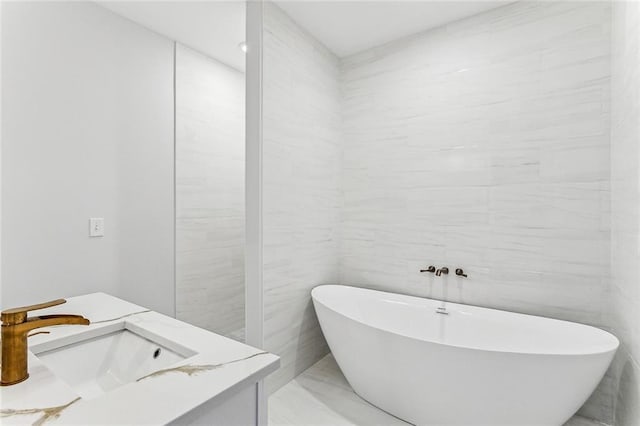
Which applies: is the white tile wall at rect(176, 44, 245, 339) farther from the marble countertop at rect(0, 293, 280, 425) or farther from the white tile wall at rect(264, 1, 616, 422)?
the marble countertop at rect(0, 293, 280, 425)

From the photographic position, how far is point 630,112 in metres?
1.44

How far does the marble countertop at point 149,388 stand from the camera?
2.08ft

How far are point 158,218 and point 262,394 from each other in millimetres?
1963

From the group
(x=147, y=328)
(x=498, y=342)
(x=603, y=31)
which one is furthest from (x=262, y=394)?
(x=603, y=31)

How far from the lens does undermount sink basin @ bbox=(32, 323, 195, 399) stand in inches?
39.6

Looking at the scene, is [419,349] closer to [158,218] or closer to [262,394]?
[262,394]

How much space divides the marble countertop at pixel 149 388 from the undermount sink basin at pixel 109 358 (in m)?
0.03

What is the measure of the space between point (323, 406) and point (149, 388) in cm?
153

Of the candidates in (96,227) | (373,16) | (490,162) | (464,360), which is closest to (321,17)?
(373,16)

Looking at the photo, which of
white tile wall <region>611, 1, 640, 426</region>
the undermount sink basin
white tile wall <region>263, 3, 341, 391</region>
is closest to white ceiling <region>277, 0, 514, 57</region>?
white tile wall <region>263, 3, 341, 391</region>

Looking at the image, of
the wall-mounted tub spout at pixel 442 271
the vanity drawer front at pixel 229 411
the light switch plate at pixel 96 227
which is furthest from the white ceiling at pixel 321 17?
the vanity drawer front at pixel 229 411

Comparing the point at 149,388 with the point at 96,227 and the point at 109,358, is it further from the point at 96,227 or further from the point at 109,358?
the point at 96,227

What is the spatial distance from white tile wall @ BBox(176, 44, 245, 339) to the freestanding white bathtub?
3.52 feet

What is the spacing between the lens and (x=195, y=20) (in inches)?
90.2
